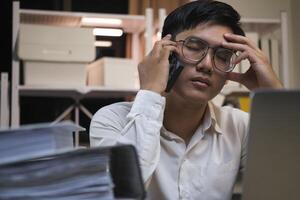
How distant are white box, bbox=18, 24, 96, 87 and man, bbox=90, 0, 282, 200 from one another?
0.87 meters

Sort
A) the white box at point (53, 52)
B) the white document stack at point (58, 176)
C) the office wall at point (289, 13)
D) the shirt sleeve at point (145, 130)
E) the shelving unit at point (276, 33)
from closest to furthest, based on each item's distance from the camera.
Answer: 1. the white document stack at point (58, 176)
2. the shirt sleeve at point (145, 130)
3. the white box at point (53, 52)
4. the shelving unit at point (276, 33)
5. the office wall at point (289, 13)

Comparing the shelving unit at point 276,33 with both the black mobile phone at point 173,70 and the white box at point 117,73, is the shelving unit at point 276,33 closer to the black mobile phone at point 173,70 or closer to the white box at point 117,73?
the white box at point 117,73

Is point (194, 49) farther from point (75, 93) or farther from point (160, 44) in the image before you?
point (75, 93)

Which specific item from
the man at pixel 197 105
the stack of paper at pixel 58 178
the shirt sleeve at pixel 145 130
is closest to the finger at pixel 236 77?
the man at pixel 197 105

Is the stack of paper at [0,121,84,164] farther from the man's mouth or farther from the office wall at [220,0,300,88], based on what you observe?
the office wall at [220,0,300,88]

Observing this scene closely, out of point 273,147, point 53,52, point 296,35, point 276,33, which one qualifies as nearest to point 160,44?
point 273,147

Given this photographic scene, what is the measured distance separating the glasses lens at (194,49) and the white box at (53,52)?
3.27ft

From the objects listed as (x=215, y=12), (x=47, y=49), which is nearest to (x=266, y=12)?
(x=47, y=49)

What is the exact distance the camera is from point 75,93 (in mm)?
2033

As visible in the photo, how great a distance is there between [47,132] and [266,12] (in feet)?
7.36

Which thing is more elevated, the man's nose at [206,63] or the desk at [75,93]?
the man's nose at [206,63]

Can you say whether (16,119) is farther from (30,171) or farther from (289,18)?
(289,18)

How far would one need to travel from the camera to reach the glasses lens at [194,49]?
3.12 feet

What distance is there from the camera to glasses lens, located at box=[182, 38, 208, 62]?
952mm
